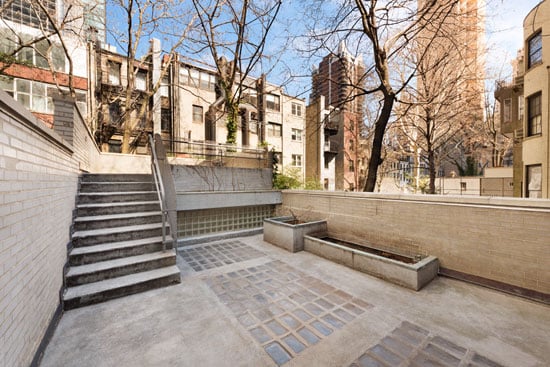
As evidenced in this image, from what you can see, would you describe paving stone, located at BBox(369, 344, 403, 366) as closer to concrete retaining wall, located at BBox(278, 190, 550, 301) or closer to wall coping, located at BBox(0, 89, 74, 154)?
concrete retaining wall, located at BBox(278, 190, 550, 301)

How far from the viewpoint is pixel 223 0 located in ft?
30.7

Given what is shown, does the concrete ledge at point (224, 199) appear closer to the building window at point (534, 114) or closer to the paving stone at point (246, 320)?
the paving stone at point (246, 320)

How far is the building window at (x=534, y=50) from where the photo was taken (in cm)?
945

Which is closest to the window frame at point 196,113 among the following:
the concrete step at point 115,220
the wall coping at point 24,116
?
the concrete step at point 115,220

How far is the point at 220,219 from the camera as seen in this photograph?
23.9 feet

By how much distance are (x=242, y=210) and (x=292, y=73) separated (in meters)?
5.61

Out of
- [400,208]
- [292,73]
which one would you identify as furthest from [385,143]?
[400,208]

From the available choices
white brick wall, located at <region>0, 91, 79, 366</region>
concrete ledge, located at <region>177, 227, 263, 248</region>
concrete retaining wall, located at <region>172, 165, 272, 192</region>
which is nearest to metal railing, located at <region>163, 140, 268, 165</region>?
concrete retaining wall, located at <region>172, 165, 272, 192</region>

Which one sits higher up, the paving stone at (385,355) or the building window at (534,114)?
the building window at (534,114)

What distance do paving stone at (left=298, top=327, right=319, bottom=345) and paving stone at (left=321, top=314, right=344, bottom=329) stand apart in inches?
12.9

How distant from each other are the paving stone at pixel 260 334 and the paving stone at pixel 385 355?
1.17 m

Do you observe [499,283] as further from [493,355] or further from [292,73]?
[292,73]

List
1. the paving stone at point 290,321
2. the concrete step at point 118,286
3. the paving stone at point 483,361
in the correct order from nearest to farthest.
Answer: the paving stone at point 483,361, the paving stone at point 290,321, the concrete step at point 118,286

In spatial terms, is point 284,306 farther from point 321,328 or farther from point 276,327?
point 321,328
